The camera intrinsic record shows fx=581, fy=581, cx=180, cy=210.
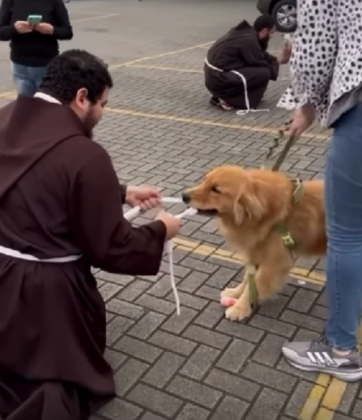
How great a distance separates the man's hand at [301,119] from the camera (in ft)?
8.60

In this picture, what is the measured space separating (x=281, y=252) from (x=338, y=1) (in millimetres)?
1479

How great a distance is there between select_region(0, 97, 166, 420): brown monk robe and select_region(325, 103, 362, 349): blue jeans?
0.77 m

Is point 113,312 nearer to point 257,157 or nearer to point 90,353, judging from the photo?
point 90,353

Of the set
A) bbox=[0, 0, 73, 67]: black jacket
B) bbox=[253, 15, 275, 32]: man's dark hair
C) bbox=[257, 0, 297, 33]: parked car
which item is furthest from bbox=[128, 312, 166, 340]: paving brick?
bbox=[257, 0, 297, 33]: parked car

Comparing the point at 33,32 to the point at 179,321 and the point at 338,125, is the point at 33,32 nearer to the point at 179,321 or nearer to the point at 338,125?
the point at 179,321

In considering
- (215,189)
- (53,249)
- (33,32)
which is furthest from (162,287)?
(33,32)

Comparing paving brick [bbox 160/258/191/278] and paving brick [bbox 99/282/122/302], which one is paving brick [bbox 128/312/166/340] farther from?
paving brick [bbox 160/258/191/278]

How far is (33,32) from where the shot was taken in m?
5.42

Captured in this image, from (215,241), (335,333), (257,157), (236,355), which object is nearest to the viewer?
(335,333)

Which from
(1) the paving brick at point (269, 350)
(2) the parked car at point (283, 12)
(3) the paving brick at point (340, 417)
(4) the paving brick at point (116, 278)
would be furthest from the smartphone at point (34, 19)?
(2) the parked car at point (283, 12)

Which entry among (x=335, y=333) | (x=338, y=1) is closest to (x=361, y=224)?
(x=335, y=333)

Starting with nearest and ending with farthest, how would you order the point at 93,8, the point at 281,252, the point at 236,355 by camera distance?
the point at 236,355
the point at 281,252
the point at 93,8

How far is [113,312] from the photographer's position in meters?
3.43

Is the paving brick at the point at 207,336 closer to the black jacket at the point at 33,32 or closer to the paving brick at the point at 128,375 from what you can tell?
the paving brick at the point at 128,375
